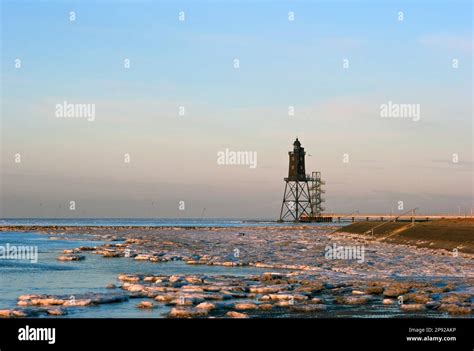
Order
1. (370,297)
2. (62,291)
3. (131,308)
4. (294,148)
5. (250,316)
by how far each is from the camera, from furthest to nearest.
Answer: (294,148) → (62,291) → (370,297) → (131,308) → (250,316)

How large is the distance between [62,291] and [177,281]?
458 centimetres

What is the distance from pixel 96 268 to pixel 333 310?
1754 cm

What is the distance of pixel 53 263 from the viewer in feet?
122

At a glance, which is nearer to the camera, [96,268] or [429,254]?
[96,268]

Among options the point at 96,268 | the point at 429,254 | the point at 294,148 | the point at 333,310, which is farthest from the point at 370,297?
the point at 294,148

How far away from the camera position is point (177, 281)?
26.2 metres

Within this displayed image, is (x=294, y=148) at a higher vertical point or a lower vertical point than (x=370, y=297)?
higher
